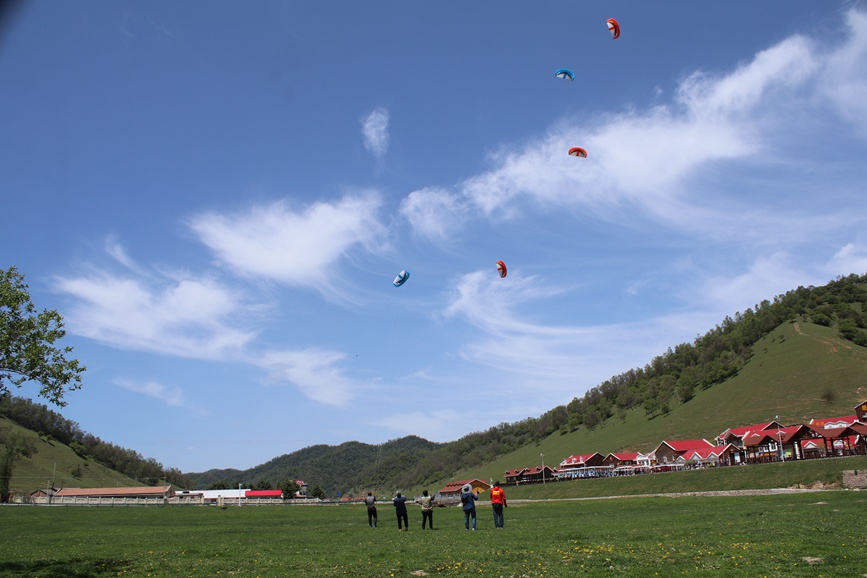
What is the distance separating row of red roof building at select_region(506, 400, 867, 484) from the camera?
95.9m

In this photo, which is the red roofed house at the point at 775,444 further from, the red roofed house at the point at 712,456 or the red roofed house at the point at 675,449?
the red roofed house at the point at 675,449

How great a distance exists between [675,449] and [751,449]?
37202 mm

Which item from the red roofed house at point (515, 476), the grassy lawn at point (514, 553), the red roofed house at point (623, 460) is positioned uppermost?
the grassy lawn at point (514, 553)

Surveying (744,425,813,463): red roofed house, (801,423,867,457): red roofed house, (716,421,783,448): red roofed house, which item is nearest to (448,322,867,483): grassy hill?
(716,421,783,448): red roofed house

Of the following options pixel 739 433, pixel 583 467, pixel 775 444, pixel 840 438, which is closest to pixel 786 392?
pixel 739 433

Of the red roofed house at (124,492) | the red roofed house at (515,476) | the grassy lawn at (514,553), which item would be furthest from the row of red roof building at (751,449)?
the red roofed house at (124,492)

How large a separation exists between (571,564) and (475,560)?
8.64 ft

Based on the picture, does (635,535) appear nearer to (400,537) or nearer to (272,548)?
(400,537)

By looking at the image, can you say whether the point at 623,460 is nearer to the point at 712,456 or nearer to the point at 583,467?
the point at 583,467

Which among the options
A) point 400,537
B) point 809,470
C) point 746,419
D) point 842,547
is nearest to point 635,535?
point 842,547

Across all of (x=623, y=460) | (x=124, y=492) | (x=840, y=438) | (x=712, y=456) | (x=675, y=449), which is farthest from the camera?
(x=124, y=492)

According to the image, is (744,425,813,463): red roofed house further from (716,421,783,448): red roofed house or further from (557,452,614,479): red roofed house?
(557,452,614,479): red roofed house

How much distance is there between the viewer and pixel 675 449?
147125 mm

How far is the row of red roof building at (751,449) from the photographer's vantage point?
95875mm
